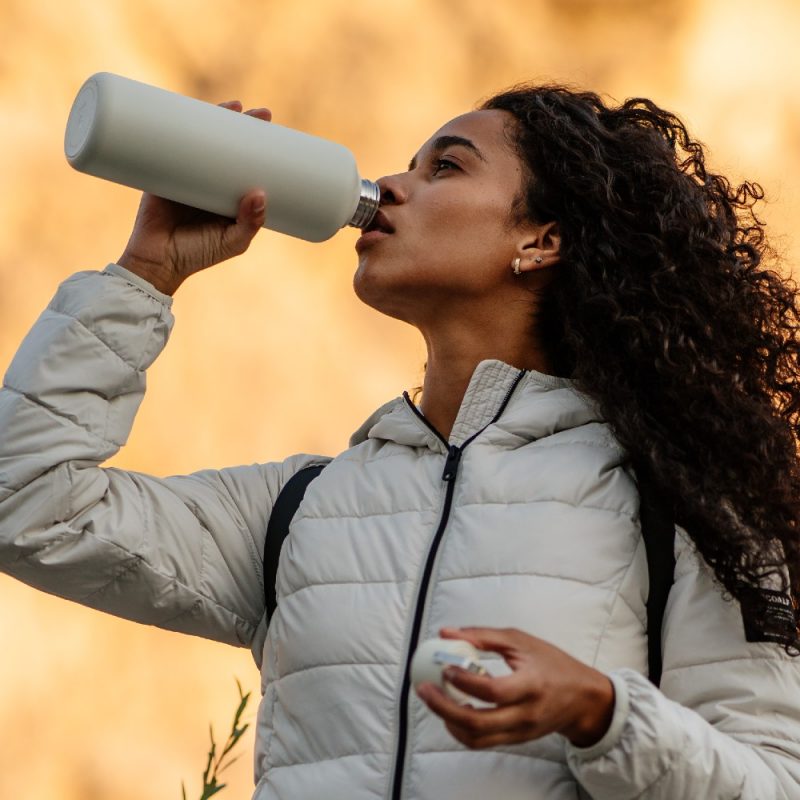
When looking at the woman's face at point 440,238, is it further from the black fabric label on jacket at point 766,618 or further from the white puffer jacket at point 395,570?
the black fabric label on jacket at point 766,618

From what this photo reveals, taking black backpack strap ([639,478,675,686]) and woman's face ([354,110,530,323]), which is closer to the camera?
black backpack strap ([639,478,675,686])

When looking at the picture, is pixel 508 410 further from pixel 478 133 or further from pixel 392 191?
pixel 478 133

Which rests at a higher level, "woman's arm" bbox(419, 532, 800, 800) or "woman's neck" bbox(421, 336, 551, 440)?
"woman's neck" bbox(421, 336, 551, 440)

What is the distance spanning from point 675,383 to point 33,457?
0.83 metres

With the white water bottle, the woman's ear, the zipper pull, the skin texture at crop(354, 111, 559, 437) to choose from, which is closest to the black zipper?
the zipper pull

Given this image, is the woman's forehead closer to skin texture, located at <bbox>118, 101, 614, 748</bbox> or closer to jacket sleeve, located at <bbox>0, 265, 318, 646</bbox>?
skin texture, located at <bbox>118, 101, 614, 748</bbox>

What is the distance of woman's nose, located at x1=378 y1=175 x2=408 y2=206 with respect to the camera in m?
2.02

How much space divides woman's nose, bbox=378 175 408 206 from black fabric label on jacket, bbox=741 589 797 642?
0.76 meters

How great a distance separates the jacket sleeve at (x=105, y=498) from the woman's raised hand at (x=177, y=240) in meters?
0.04

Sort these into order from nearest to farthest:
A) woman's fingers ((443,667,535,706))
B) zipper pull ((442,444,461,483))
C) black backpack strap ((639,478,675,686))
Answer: woman's fingers ((443,667,535,706)) → black backpack strap ((639,478,675,686)) → zipper pull ((442,444,461,483))

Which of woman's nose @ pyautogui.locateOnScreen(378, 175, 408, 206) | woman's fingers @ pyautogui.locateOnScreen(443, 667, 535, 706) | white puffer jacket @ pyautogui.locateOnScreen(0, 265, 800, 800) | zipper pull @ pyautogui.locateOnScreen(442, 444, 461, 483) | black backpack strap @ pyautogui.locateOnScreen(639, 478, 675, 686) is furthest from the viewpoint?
woman's nose @ pyautogui.locateOnScreen(378, 175, 408, 206)

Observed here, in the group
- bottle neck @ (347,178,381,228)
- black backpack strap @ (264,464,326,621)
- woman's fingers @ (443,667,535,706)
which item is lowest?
woman's fingers @ (443,667,535,706)

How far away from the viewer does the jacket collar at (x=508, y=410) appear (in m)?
1.83

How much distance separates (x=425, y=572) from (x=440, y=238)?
52 centimetres
